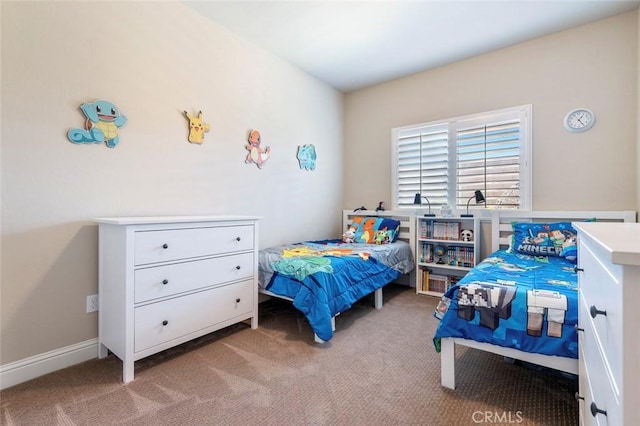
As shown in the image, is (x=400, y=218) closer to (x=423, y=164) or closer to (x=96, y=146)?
(x=423, y=164)

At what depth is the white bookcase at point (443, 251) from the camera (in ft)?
10.5

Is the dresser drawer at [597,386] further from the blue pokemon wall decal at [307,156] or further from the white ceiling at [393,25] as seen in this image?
the blue pokemon wall decal at [307,156]

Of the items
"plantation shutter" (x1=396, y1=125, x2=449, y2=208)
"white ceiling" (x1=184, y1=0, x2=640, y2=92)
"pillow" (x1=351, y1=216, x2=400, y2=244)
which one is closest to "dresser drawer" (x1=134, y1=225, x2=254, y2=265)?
"pillow" (x1=351, y1=216, x2=400, y2=244)

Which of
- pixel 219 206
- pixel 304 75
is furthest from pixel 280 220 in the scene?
pixel 304 75

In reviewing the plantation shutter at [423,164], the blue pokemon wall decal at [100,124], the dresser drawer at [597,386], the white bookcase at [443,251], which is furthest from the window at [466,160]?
the blue pokemon wall decal at [100,124]

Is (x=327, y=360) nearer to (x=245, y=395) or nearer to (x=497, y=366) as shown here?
(x=245, y=395)

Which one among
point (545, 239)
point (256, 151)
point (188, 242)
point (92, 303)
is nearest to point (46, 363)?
point (92, 303)

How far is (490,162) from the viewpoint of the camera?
3.23 metres

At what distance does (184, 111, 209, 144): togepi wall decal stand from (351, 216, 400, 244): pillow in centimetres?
207

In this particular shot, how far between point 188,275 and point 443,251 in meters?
2.66

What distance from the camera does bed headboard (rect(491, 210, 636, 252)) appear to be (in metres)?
2.61

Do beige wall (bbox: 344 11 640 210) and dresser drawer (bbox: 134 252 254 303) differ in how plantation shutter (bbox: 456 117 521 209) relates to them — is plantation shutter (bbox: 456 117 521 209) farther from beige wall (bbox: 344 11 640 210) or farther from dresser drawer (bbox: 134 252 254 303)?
dresser drawer (bbox: 134 252 254 303)

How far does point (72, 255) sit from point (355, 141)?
3.41 meters

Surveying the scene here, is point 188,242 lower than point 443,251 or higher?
higher
